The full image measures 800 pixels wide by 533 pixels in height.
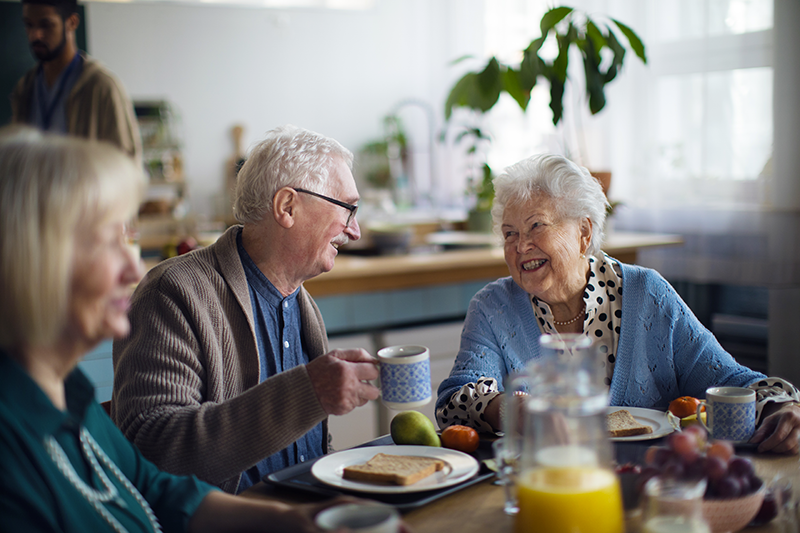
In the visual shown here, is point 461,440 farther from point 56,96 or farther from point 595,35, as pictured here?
point 56,96

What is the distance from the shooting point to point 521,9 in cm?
535

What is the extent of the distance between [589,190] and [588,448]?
3.41ft

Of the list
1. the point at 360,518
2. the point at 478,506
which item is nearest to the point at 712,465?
the point at 478,506

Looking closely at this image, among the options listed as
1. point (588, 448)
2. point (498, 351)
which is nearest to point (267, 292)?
point (498, 351)

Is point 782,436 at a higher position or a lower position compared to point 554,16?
Result: lower

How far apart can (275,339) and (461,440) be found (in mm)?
536

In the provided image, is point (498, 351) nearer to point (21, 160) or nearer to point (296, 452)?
point (296, 452)

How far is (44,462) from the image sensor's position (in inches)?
32.9

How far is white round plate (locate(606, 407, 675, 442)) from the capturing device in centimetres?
124

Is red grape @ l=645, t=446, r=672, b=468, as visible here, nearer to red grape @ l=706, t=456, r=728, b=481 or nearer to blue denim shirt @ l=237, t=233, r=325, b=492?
red grape @ l=706, t=456, r=728, b=481

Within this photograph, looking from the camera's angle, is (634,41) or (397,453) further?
(634,41)

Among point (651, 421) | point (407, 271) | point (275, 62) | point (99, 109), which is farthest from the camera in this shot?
point (275, 62)

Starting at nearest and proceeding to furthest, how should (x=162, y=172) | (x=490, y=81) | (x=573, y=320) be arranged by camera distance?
(x=573, y=320) → (x=490, y=81) → (x=162, y=172)

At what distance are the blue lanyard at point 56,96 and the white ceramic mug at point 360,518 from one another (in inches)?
113
